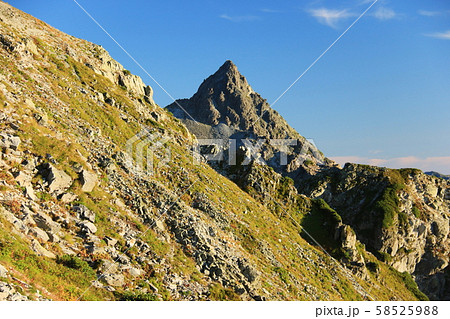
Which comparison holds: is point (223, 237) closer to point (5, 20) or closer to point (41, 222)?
point (41, 222)

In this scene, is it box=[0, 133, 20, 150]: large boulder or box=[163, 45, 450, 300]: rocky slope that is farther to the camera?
box=[163, 45, 450, 300]: rocky slope

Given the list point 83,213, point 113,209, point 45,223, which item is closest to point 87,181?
point 113,209

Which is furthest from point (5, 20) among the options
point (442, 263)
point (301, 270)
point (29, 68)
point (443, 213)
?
point (443, 213)

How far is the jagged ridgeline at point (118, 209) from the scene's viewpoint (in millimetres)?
22422

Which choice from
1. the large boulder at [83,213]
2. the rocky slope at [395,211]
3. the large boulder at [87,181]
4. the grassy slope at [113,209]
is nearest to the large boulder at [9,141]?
the grassy slope at [113,209]

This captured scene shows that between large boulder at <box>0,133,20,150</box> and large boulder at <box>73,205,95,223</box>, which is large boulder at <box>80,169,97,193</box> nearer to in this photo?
large boulder at <box>73,205,95,223</box>

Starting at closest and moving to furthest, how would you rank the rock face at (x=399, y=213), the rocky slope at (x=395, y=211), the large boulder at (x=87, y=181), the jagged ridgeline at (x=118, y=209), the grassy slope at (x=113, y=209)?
the grassy slope at (x=113, y=209)
the jagged ridgeline at (x=118, y=209)
the large boulder at (x=87, y=181)
the rocky slope at (x=395, y=211)
the rock face at (x=399, y=213)

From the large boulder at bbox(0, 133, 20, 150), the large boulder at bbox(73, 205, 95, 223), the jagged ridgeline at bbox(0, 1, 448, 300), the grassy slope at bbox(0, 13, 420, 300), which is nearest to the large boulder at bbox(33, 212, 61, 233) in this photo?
the jagged ridgeline at bbox(0, 1, 448, 300)

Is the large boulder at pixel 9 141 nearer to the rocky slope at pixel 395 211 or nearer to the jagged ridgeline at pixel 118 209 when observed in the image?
the jagged ridgeline at pixel 118 209

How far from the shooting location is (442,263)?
11681cm

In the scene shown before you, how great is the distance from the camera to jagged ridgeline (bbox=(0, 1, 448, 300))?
73.6ft

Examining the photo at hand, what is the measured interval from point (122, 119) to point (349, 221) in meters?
98.6

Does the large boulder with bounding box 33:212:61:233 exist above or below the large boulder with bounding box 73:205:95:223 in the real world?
below

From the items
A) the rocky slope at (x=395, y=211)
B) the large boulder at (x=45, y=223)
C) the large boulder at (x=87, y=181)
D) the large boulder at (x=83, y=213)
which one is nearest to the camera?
the large boulder at (x=45, y=223)
